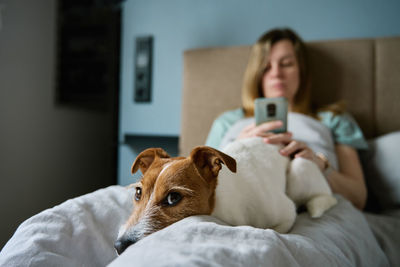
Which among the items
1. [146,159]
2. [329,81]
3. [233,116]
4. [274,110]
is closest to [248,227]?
[146,159]

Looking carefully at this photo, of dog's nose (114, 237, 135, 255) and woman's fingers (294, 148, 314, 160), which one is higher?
woman's fingers (294, 148, 314, 160)

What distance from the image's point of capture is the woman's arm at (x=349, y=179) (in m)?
1.28

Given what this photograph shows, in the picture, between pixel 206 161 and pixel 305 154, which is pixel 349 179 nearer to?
pixel 305 154

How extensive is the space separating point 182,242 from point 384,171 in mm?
1356

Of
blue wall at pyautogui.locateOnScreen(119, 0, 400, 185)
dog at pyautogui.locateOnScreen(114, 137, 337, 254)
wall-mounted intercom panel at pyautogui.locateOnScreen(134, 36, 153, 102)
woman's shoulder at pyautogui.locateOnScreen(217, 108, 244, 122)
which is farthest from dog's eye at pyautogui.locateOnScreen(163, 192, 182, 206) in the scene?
wall-mounted intercom panel at pyautogui.locateOnScreen(134, 36, 153, 102)

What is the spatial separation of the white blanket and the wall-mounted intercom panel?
1460 millimetres

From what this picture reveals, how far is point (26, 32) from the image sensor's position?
1.85 metres

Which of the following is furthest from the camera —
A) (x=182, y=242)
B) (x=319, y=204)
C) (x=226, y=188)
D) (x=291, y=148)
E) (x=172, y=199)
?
(x=291, y=148)

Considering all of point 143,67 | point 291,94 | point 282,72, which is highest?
point 143,67

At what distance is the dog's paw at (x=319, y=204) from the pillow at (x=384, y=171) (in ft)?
1.98

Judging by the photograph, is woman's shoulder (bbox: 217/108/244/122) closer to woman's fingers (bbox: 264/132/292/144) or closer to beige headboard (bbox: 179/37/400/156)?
beige headboard (bbox: 179/37/400/156)

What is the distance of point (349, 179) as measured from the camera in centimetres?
133

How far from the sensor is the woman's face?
5.18ft

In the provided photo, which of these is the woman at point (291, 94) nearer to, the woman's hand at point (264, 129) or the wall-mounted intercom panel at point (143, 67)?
the woman's hand at point (264, 129)
